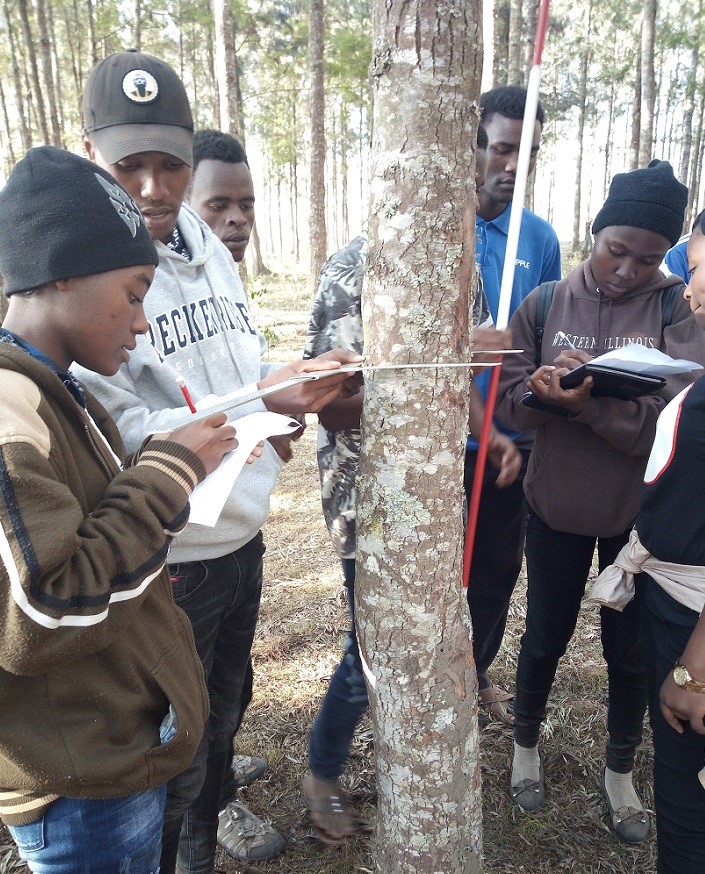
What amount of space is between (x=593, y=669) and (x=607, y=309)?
1708mm

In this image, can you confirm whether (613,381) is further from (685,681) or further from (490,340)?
(685,681)

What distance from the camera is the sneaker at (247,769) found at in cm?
230

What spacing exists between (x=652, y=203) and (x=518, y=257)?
2.18 feet

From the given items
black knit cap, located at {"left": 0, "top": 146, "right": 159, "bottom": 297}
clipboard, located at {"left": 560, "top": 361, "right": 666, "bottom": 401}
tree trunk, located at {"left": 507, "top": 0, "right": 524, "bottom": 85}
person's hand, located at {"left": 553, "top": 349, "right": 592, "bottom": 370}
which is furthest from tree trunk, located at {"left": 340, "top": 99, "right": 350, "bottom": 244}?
black knit cap, located at {"left": 0, "top": 146, "right": 159, "bottom": 297}

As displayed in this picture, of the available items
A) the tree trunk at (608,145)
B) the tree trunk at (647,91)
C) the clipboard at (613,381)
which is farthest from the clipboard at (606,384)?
the tree trunk at (608,145)

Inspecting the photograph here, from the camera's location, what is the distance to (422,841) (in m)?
1.50

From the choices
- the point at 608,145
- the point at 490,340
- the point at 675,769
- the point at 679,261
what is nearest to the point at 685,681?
the point at 675,769

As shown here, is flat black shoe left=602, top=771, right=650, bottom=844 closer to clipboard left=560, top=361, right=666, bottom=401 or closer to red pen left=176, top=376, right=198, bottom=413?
clipboard left=560, top=361, right=666, bottom=401

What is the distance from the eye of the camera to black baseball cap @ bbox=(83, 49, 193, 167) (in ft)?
4.89

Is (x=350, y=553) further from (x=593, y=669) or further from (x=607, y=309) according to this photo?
(x=593, y=669)

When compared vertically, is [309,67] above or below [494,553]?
above

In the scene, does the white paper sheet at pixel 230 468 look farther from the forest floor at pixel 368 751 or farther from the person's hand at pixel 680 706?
the forest floor at pixel 368 751

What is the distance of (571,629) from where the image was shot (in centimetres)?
219

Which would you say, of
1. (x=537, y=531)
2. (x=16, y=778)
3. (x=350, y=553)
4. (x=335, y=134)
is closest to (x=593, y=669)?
(x=537, y=531)
